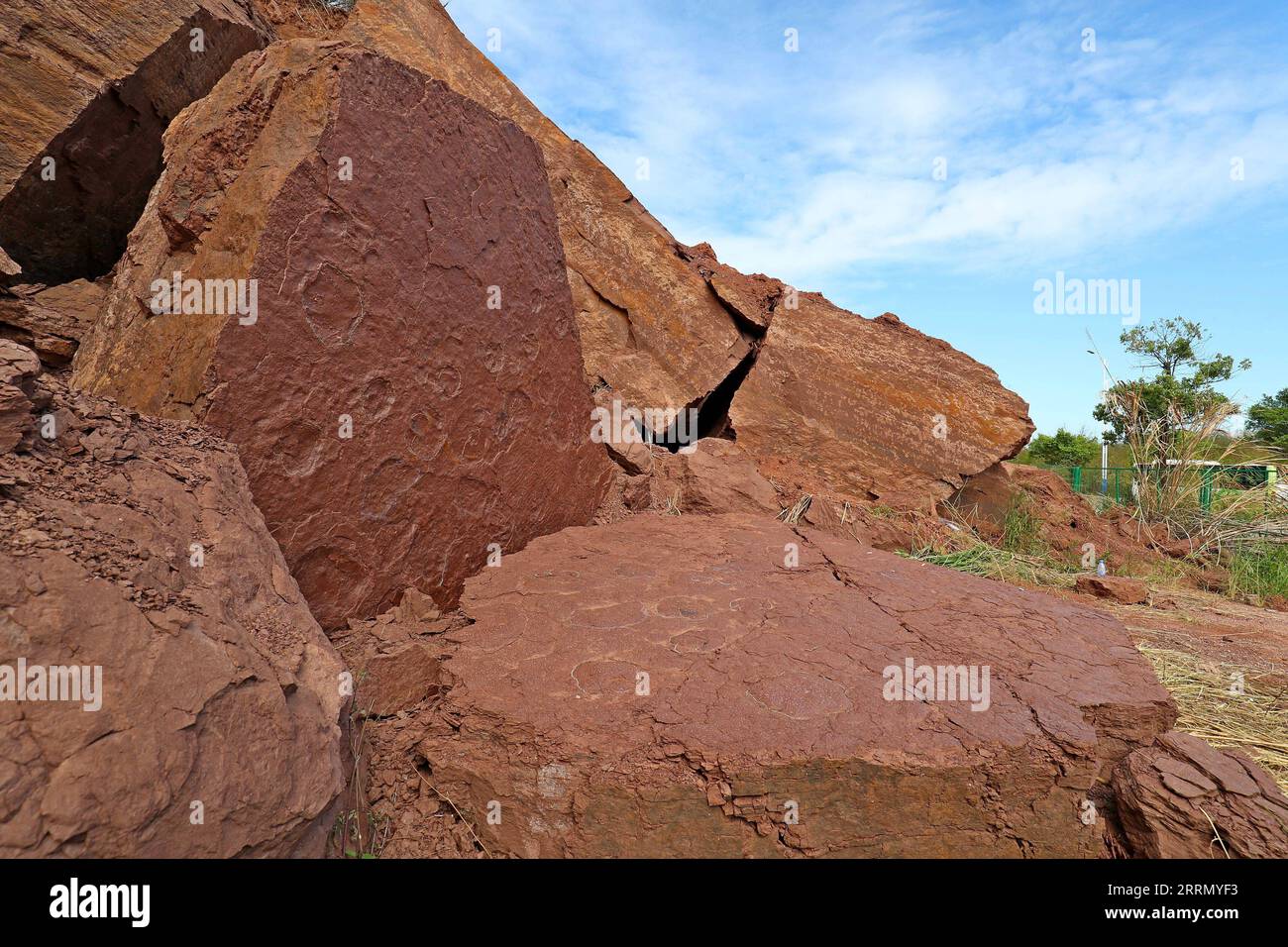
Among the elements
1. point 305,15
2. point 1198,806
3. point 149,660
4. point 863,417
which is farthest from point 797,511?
point 305,15

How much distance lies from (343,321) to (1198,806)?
8.35ft

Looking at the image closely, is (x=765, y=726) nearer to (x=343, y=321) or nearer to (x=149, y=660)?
(x=149, y=660)

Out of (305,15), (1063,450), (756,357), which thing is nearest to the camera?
(305,15)

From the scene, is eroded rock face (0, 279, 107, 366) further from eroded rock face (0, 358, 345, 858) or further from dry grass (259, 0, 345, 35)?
dry grass (259, 0, 345, 35)

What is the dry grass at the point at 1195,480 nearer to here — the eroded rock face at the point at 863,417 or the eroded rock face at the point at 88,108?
the eroded rock face at the point at 863,417

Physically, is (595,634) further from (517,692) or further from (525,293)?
(525,293)

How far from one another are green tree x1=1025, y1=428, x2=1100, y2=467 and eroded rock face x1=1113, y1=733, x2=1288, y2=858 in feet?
63.2

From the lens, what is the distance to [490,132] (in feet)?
9.02

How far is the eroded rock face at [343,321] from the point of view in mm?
1990

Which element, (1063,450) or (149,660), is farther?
(1063,450)

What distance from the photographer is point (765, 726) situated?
1760 millimetres

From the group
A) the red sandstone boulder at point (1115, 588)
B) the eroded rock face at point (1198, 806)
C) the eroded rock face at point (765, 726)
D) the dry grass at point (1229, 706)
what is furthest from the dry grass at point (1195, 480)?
the eroded rock face at point (1198, 806)

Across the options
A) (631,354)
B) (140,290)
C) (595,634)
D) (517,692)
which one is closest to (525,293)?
(140,290)
